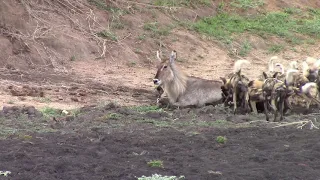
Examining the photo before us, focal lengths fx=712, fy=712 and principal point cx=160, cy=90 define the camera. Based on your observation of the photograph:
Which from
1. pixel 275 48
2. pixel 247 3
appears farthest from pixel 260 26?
pixel 247 3

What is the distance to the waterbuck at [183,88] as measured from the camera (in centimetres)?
1302

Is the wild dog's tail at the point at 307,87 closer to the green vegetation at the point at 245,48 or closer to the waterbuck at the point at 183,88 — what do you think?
the waterbuck at the point at 183,88

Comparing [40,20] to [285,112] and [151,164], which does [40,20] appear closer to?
[285,112]

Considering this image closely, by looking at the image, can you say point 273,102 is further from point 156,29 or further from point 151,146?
point 156,29

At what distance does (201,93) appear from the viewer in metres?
13.1

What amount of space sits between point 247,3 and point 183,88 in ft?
35.2

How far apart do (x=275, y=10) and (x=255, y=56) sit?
4.69 metres

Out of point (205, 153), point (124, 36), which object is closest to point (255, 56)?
point (124, 36)

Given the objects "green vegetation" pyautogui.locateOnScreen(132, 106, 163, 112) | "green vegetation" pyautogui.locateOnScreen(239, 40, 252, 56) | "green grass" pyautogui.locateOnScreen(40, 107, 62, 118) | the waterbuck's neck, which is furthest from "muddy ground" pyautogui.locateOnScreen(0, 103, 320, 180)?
"green vegetation" pyautogui.locateOnScreen(239, 40, 252, 56)

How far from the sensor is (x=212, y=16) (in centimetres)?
2188

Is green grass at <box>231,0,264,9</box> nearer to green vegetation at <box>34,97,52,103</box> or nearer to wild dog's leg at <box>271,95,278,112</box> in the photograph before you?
green vegetation at <box>34,97,52,103</box>

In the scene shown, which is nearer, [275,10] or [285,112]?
[285,112]

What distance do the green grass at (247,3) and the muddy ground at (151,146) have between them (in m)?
12.1

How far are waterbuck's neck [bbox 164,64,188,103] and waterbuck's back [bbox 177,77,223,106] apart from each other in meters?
0.08
